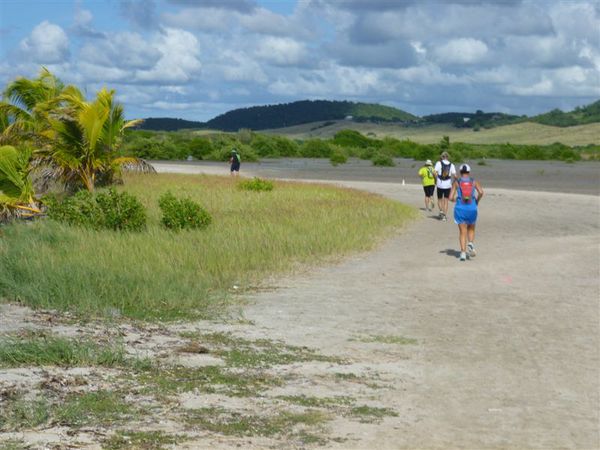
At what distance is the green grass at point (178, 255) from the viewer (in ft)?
40.0

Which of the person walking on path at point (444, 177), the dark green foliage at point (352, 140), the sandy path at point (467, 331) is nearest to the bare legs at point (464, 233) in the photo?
the sandy path at point (467, 331)

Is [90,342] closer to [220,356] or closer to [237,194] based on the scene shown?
[220,356]

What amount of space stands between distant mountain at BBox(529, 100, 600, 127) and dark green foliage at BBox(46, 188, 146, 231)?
157 m

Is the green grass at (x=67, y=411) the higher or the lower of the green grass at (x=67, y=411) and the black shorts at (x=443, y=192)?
the lower

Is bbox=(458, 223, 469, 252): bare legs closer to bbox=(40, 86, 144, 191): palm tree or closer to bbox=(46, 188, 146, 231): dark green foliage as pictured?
bbox=(46, 188, 146, 231): dark green foliage

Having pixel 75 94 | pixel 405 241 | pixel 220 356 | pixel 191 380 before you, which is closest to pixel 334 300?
pixel 220 356

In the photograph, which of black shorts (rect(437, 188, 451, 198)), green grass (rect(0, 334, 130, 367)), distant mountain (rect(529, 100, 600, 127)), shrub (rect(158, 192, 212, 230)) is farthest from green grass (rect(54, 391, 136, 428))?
distant mountain (rect(529, 100, 600, 127))

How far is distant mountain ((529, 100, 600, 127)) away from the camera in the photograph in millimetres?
172000

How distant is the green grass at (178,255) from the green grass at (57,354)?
235cm

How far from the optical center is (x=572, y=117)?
17888 cm

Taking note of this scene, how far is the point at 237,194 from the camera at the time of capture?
106 feet

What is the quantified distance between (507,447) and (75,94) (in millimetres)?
24388

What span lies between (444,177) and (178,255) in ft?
32.6

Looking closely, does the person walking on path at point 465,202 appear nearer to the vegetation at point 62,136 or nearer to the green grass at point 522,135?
the vegetation at point 62,136
